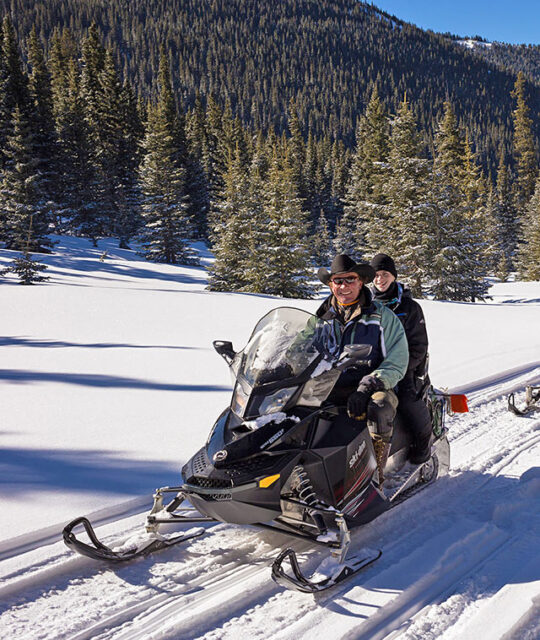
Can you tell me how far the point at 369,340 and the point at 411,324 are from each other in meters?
0.89

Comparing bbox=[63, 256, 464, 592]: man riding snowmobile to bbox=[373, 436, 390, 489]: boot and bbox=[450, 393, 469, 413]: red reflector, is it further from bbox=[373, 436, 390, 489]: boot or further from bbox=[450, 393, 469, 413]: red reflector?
bbox=[450, 393, 469, 413]: red reflector

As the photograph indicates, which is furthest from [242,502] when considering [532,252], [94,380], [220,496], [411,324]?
[532,252]

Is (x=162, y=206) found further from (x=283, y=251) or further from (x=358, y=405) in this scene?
(x=358, y=405)

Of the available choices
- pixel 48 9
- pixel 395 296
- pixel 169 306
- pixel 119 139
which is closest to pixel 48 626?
pixel 395 296

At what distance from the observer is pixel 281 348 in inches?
125

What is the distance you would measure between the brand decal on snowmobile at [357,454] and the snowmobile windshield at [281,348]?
658mm

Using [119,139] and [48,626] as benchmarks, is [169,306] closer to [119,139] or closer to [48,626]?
[48,626]

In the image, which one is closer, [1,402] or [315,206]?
[1,402]

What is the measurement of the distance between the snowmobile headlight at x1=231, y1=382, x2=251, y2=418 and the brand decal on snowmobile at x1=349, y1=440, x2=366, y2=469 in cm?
77

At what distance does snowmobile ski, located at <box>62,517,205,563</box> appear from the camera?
287 centimetres

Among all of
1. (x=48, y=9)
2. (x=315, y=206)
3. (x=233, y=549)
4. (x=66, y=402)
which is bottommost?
(x=233, y=549)

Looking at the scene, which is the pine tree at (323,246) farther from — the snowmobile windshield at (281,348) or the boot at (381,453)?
the snowmobile windshield at (281,348)

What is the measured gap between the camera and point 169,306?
13.5 meters

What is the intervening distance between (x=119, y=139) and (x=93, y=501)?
38.8 metres
